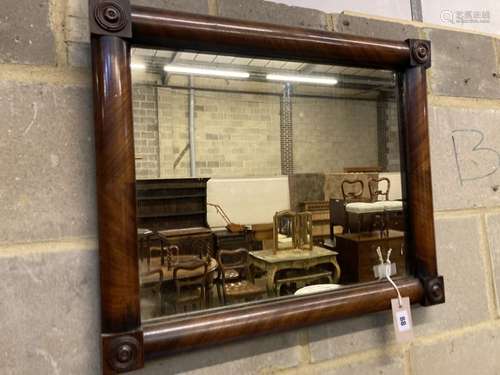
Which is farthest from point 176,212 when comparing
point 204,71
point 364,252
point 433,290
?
point 433,290

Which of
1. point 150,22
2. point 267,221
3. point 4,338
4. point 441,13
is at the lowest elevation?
point 4,338

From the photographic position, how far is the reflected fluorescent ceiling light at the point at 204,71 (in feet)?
1.87

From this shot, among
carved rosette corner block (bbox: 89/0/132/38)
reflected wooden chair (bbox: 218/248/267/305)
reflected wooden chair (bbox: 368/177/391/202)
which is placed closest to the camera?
carved rosette corner block (bbox: 89/0/132/38)

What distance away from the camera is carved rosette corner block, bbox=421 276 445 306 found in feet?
2.13

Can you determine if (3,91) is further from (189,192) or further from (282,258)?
(282,258)

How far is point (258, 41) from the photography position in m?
0.55

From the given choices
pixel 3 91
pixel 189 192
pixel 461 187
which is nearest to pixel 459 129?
pixel 461 187

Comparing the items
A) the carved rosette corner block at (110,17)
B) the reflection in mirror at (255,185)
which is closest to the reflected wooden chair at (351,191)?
the reflection in mirror at (255,185)

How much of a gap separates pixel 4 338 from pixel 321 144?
1.98 feet

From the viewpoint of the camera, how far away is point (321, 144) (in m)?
0.76

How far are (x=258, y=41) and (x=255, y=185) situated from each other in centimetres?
25

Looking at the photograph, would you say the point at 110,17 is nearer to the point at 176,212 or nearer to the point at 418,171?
the point at 176,212

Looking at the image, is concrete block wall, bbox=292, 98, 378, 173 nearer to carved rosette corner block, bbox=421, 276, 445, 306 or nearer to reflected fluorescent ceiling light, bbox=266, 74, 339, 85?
reflected fluorescent ceiling light, bbox=266, 74, 339, 85

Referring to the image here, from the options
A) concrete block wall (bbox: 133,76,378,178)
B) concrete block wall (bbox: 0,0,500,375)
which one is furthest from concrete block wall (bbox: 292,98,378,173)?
concrete block wall (bbox: 0,0,500,375)
